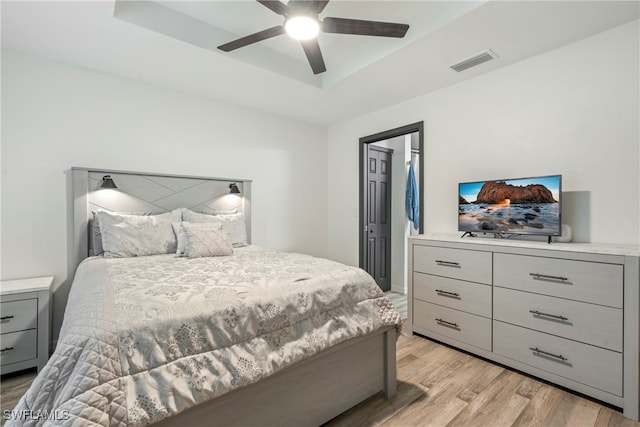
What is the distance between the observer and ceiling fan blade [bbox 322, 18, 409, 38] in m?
1.84

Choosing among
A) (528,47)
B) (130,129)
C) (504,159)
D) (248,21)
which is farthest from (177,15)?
(504,159)

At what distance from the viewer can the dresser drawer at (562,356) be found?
5.85 feet

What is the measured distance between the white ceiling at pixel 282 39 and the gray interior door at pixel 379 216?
50.0 inches

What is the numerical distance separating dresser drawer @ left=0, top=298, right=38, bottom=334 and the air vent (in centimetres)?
393

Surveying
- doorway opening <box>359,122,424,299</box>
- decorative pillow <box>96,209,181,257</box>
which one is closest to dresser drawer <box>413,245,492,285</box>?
doorway opening <box>359,122,424,299</box>

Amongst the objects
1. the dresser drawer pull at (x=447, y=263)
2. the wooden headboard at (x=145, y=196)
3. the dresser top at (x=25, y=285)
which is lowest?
the dresser top at (x=25, y=285)

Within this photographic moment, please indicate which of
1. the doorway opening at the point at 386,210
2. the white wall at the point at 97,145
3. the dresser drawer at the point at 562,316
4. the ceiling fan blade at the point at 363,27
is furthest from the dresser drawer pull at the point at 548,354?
the white wall at the point at 97,145

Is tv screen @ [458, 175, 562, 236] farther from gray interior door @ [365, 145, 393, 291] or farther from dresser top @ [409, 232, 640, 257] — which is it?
gray interior door @ [365, 145, 393, 291]

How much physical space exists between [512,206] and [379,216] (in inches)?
83.0

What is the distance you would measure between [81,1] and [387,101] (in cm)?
288

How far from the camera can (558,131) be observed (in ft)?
7.77

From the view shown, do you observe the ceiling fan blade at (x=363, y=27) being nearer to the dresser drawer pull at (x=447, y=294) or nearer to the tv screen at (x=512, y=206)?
the tv screen at (x=512, y=206)

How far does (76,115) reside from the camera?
8.86ft

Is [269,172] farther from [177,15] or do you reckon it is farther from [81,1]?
[81,1]
